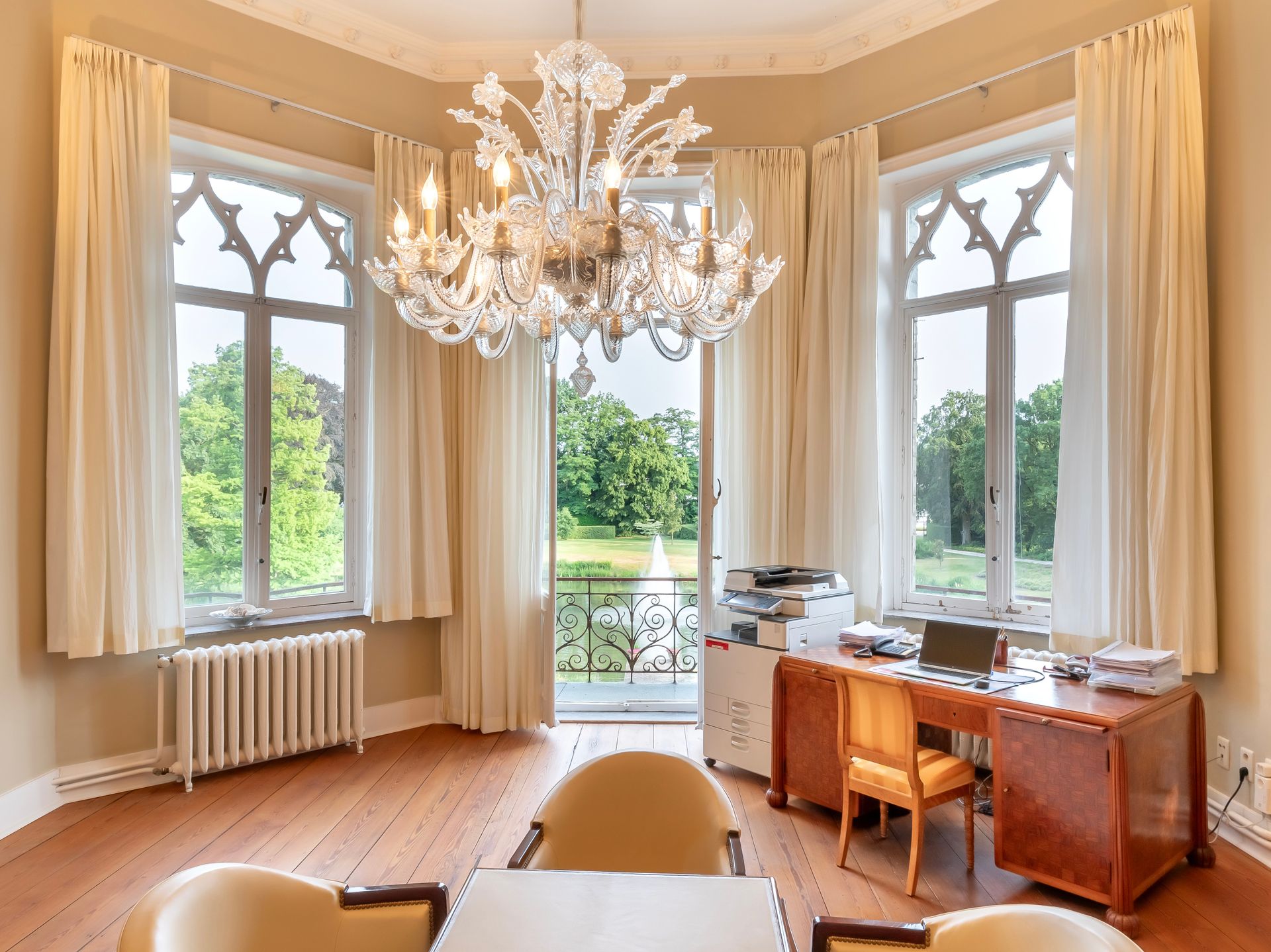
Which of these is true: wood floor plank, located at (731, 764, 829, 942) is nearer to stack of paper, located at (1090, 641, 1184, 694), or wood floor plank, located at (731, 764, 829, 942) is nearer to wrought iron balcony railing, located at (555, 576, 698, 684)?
stack of paper, located at (1090, 641, 1184, 694)

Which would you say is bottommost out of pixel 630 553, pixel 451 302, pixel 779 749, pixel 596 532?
pixel 779 749

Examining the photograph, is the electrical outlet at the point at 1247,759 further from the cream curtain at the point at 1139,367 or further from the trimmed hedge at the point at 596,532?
the trimmed hedge at the point at 596,532

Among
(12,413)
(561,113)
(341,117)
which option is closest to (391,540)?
(12,413)

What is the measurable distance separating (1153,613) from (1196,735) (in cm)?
48

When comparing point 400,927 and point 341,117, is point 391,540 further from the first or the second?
point 400,927

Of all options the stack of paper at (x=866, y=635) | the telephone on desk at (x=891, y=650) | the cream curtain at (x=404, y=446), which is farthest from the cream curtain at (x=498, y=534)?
the telephone on desk at (x=891, y=650)

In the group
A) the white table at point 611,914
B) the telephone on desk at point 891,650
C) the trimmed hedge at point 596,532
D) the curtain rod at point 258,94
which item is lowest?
the white table at point 611,914

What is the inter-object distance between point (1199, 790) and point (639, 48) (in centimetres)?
446

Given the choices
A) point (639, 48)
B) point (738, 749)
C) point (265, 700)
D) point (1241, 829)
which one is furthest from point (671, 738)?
point (639, 48)

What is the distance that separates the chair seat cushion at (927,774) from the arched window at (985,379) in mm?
1227

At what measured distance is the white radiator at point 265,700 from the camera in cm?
365

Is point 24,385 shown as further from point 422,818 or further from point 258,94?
point 422,818

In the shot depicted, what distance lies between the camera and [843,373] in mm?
4176

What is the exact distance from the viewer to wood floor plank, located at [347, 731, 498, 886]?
2885mm
